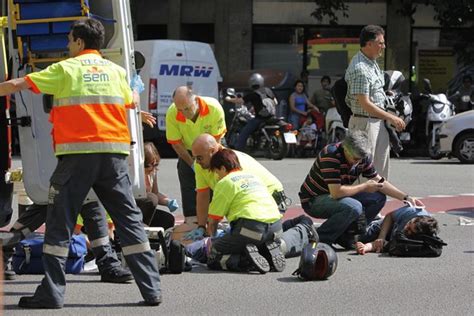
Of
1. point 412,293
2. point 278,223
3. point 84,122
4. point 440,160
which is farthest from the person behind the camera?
point 440,160

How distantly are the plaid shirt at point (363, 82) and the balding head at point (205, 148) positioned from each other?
1930 mm

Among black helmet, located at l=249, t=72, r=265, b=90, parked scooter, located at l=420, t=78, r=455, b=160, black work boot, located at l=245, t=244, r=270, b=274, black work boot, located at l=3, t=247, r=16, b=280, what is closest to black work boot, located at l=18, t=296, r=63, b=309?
black work boot, located at l=3, t=247, r=16, b=280

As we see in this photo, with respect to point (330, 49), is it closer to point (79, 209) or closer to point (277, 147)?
point (277, 147)

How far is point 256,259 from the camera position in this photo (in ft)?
31.4

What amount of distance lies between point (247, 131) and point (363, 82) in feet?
38.7

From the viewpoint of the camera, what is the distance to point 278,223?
990 cm

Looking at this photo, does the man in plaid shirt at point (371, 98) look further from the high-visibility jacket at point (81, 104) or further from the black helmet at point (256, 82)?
the black helmet at point (256, 82)

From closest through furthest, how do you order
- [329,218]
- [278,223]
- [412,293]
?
[412,293]
[278,223]
[329,218]

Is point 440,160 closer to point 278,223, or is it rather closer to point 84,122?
point 278,223

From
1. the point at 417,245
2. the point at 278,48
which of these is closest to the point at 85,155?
the point at 417,245

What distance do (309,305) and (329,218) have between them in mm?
2505

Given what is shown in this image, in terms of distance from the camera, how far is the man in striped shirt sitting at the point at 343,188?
10.6m

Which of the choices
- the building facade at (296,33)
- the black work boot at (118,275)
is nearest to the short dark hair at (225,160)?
the black work boot at (118,275)

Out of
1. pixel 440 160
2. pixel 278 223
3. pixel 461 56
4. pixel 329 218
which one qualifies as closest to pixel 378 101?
pixel 329 218
